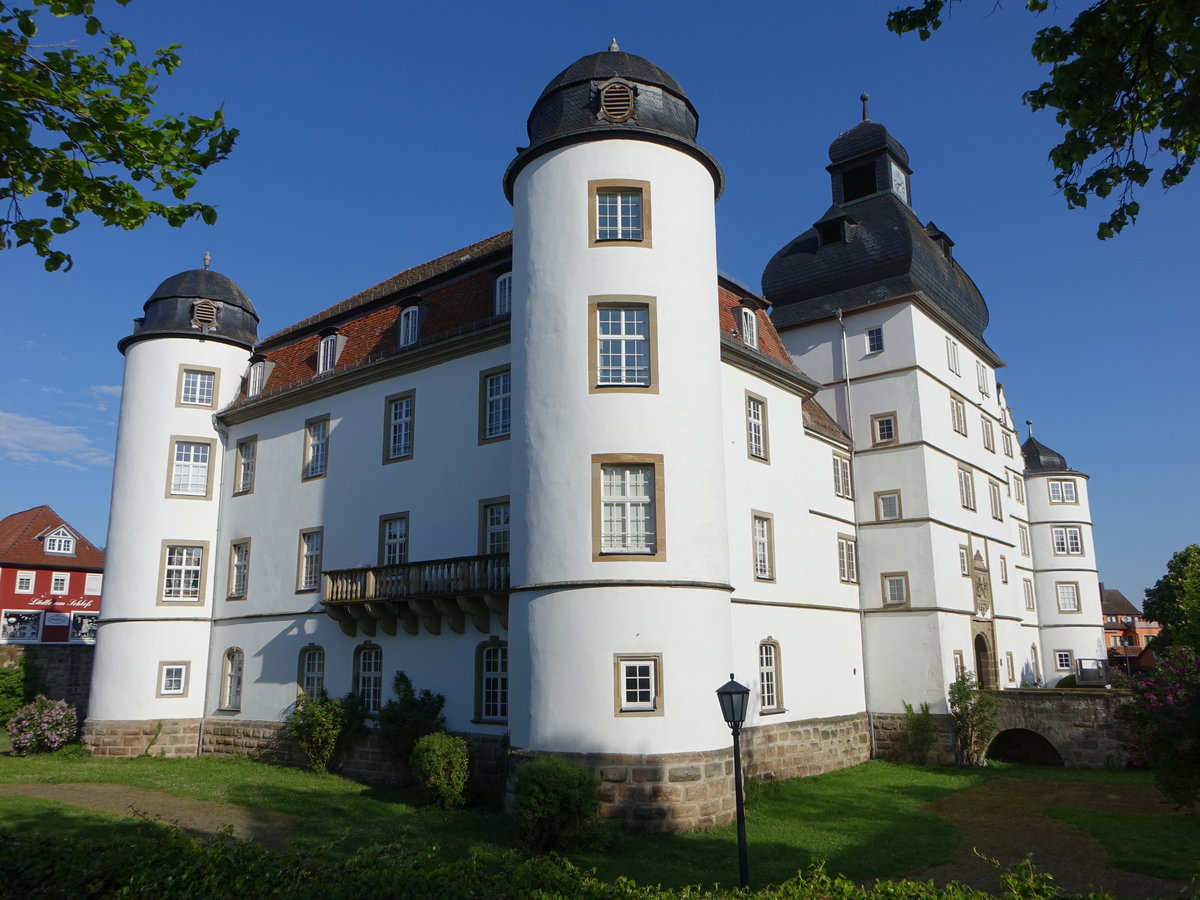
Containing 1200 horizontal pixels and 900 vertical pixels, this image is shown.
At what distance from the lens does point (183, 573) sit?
84.6ft

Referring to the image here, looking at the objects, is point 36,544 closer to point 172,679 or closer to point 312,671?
point 172,679

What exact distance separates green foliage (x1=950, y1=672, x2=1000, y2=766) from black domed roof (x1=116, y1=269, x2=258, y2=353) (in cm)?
2280

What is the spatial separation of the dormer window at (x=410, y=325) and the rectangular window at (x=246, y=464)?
6.54 meters

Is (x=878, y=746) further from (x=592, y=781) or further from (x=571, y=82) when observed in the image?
(x=571, y=82)

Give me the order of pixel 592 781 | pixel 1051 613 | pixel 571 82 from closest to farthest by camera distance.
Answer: pixel 592 781
pixel 571 82
pixel 1051 613

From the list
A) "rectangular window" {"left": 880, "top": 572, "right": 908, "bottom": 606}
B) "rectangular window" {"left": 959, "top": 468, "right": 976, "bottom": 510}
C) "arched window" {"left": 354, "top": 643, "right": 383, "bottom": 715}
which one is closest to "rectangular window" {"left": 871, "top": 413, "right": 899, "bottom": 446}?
"rectangular window" {"left": 959, "top": 468, "right": 976, "bottom": 510}

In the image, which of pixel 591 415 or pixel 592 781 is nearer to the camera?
pixel 592 781

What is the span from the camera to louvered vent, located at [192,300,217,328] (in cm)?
2708

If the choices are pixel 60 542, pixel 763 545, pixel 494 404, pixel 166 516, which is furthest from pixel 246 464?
Result: pixel 60 542

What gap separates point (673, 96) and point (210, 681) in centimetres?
1949

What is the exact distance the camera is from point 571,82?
18.2m

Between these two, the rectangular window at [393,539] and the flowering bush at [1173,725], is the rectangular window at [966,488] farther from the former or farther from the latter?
the rectangular window at [393,539]

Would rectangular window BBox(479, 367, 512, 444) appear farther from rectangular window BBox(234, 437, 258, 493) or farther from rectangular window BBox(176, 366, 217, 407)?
rectangular window BBox(176, 366, 217, 407)

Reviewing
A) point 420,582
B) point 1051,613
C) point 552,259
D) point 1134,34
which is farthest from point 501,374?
point 1051,613
